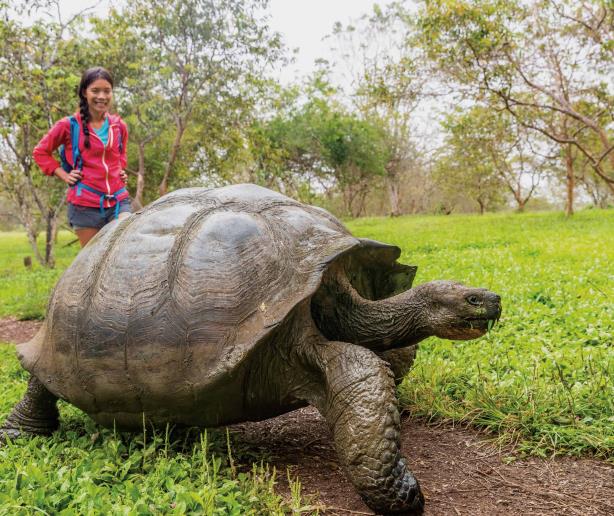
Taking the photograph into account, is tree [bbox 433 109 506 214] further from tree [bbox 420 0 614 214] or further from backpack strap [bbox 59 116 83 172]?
backpack strap [bbox 59 116 83 172]

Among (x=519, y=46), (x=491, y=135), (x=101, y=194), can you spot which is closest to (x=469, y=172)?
(x=491, y=135)

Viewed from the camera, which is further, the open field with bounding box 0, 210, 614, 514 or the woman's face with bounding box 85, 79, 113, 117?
the woman's face with bounding box 85, 79, 113, 117

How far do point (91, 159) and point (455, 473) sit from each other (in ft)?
10.4

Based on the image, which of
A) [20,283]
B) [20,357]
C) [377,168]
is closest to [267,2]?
[20,283]

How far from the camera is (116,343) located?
2387mm

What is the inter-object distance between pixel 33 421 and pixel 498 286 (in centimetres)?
473

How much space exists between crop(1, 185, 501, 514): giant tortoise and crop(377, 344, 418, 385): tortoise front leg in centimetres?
60

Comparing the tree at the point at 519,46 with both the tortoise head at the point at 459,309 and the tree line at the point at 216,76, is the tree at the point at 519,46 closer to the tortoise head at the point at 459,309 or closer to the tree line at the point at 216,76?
the tree line at the point at 216,76

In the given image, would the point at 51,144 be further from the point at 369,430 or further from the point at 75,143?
A: the point at 369,430

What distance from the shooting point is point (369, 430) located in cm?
203

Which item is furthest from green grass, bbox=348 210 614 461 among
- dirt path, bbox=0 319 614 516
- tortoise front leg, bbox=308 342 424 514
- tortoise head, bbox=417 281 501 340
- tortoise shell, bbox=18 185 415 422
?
tortoise shell, bbox=18 185 415 422

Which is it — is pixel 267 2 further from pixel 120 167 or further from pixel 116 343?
pixel 116 343

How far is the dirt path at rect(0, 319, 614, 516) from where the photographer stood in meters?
2.13

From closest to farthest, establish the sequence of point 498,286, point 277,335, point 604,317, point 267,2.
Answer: point 277,335, point 604,317, point 498,286, point 267,2
